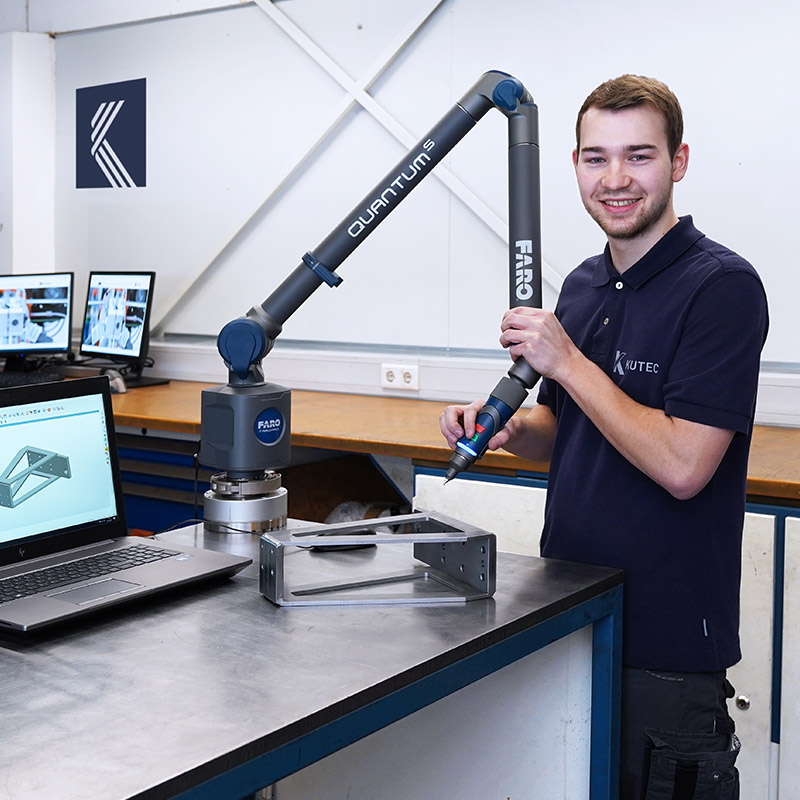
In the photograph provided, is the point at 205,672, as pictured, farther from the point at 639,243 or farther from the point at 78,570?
the point at 639,243

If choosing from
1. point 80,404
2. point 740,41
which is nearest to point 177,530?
point 80,404

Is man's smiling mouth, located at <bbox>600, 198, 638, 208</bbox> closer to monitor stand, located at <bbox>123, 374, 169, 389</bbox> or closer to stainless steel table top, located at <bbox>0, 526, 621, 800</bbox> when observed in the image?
stainless steel table top, located at <bbox>0, 526, 621, 800</bbox>

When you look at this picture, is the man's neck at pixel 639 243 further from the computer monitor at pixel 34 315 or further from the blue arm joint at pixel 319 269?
the computer monitor at pixel 34 315

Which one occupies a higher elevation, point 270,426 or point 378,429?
point 270,426

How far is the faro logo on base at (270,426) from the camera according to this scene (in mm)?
1745

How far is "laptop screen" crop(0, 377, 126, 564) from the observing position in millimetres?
1508

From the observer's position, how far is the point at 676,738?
158 cm

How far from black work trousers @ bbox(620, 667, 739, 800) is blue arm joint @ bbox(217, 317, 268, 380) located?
0.75 m

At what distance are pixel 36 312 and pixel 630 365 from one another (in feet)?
9.50

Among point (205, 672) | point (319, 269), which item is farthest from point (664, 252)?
point (205, 672)

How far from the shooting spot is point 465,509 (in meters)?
2.64

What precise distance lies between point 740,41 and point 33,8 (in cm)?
297

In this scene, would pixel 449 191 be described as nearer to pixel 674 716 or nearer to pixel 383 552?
pixel 383 552

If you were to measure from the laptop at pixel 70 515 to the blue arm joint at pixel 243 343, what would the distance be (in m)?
0.20
